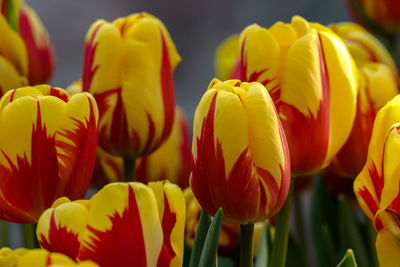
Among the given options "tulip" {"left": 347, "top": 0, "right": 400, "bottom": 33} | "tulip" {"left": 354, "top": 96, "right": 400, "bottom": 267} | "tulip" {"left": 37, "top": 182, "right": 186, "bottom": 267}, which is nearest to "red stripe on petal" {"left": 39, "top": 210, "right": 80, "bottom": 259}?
"tulip" {"left": 37, "top": 182, "right": 186, "bottom": 267}

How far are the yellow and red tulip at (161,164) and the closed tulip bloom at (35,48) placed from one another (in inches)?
3.0

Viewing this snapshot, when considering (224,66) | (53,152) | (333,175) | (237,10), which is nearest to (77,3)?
(237,10)

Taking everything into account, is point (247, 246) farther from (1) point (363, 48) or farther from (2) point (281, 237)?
(1) point (363, 48)

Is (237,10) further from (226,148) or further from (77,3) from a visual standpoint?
(226,148)

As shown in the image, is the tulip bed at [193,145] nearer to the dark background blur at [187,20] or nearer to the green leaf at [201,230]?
the green leaf at [201,230]

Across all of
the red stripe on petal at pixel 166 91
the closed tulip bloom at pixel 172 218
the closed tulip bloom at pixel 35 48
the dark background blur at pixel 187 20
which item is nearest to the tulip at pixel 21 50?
the closed tulip bloom at pixel 35 48

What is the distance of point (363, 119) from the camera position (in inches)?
18.4

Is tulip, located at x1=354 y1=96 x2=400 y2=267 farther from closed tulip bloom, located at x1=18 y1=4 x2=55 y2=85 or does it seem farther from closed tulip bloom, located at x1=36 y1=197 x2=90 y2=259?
closed tulip bloom, located at x1=18 y1=4 x2=55 y2=85

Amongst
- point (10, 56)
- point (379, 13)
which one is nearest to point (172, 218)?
point (10, 56)

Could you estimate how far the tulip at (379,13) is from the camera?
643mm

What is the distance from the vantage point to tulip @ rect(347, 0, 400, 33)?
64cm

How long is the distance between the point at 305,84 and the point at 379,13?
11.1 inches

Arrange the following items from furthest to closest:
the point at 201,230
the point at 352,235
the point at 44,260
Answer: the point at 352,235
the point at 201,230
the point at 44,260

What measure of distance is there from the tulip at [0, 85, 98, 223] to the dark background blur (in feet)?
4.42
